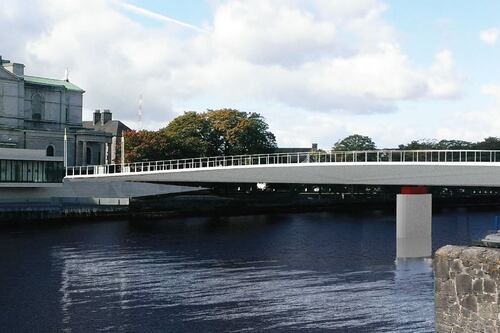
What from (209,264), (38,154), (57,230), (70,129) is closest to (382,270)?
(209,264)

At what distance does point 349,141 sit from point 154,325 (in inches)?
5152

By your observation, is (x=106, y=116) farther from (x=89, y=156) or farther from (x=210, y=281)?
(x=210, y=281)

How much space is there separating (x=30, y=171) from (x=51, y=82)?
4522cm

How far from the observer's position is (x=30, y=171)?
89.1 meters

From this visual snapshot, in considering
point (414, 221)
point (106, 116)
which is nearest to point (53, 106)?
point (106, 116)

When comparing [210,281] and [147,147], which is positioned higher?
[147,147]

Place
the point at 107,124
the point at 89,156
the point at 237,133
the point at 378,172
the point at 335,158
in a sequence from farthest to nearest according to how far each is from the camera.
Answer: the point at 107,124 → the point at 89,156 → the point at 237,133 → the point at 335,158 → the point at 378,172

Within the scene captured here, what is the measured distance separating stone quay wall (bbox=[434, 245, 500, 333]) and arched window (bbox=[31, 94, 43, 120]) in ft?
374

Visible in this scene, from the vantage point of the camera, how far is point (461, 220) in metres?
94.0

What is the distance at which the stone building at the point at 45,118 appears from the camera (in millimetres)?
115375

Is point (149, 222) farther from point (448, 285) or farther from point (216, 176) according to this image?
point (448, 285)

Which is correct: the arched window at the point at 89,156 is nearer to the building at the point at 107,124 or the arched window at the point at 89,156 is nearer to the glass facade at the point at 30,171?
the building at the point at 107,124

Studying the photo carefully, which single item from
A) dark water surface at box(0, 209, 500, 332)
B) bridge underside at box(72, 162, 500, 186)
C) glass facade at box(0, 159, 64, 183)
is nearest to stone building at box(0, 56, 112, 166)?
glass facade at box(0, 159, 64, 183)

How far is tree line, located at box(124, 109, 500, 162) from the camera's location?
10669cm
